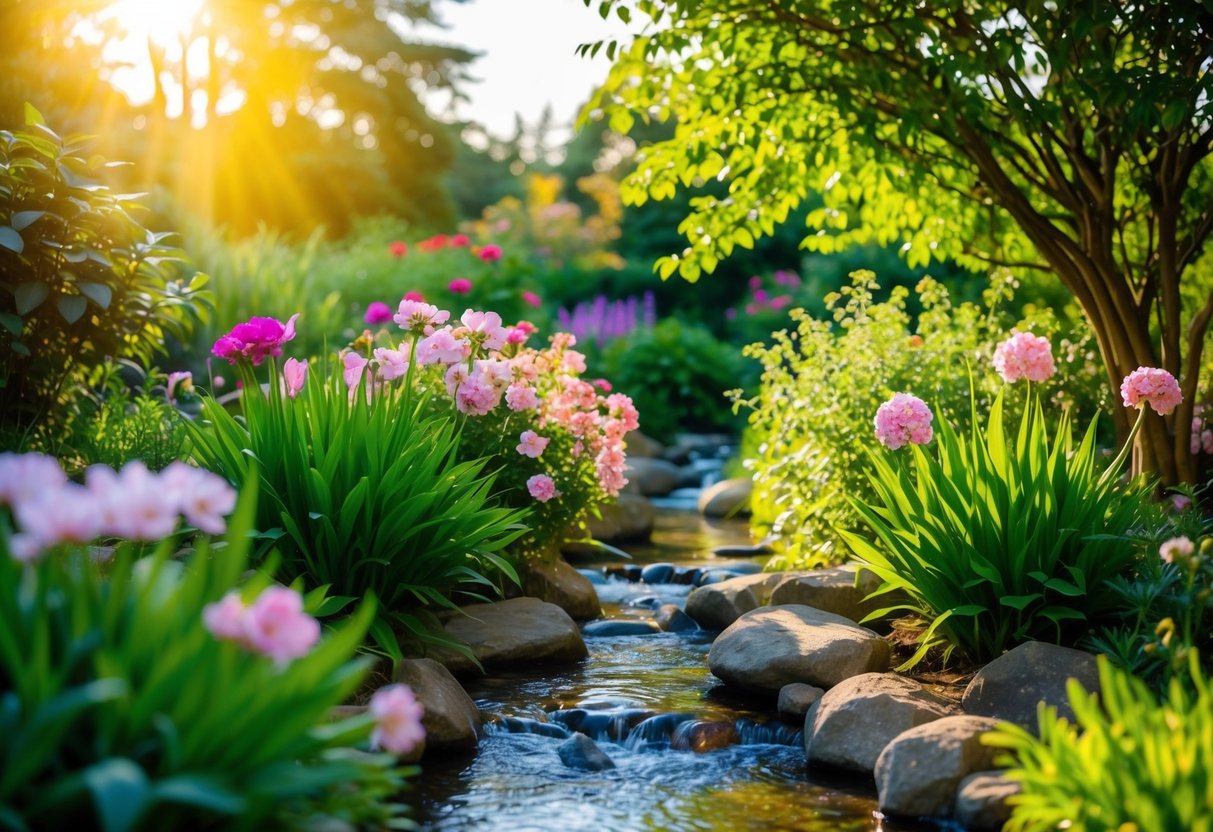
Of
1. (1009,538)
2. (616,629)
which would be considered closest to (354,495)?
(616,629)

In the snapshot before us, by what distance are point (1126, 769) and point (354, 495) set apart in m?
2.68

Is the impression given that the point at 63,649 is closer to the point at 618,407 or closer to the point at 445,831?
the point at 445,831

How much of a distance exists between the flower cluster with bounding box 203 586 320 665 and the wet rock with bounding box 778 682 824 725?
2.71m

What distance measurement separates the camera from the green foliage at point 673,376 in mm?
13391

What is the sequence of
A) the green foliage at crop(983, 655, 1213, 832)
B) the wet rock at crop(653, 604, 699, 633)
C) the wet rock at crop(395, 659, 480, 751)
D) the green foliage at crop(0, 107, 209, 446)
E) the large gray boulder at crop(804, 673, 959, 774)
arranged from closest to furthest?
the green foliage at crop(983, 655, 1213, 832)
the large gray boulder at crop(804, 673, 959, 774)
the wet rock at crop(395, 659, 480, 751)
the green foliage at crop(0, 107, 209, 446)
the wet rock at crop(653, 604, 699, 633)

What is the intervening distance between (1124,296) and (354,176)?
891 inches

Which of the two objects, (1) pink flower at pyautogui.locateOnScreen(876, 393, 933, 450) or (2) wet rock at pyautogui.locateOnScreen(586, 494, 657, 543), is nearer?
(1) pink flower at pyautogui.locateOnScreen(876, 393, 933, 450)

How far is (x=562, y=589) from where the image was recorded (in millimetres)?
6043

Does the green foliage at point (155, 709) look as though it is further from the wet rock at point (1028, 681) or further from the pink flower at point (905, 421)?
the pink flower at point (905, 421)

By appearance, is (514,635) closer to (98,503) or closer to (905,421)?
(905,421)

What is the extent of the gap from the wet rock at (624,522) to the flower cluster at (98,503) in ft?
20.0

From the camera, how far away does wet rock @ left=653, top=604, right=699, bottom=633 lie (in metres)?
5.95

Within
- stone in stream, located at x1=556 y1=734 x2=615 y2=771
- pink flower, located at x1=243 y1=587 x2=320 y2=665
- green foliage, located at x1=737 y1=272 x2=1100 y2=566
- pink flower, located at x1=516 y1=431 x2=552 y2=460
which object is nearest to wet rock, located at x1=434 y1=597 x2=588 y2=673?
pink flower, located at x1=516 y1=431 x2=552 y2=460

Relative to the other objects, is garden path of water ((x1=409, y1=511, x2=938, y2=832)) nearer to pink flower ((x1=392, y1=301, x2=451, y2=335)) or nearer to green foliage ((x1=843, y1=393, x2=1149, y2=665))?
green foliage ((x1=843, y1=393, x2=1149, y2=665))
